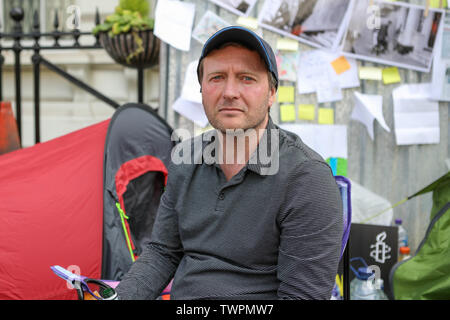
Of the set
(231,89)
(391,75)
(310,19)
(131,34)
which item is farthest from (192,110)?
(231,89)

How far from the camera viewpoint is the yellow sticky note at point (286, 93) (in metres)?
2.67

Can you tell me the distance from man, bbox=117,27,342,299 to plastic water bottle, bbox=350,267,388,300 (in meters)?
1.10

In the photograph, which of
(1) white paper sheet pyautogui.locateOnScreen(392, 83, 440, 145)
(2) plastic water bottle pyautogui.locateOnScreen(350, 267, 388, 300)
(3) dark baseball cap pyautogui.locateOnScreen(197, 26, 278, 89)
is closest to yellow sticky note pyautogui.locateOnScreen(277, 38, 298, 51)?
(1) white paper sheet pyautogui.locateOnScreen(392, 83, 440, 145)

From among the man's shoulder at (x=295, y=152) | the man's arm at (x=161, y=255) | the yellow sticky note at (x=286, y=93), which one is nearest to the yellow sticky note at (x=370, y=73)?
the yellow sticky note at (x=286, y=93)

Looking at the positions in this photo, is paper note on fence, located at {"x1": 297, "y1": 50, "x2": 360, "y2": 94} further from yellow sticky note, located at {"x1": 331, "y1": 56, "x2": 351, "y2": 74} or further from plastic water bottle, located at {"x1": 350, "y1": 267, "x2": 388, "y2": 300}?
plastic water bottle, located at {"x1": 350, "y1": 267, "x2": 388, "y2": 300}

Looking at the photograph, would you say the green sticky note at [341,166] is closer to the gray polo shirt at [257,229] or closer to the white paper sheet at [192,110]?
the white paper sheet at [192,110]

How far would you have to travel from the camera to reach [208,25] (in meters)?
2.62

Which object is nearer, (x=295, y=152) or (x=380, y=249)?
(x=295, y=152)

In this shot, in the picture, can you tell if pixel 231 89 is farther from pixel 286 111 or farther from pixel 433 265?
pixel 286 111

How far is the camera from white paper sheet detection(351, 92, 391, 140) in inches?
102

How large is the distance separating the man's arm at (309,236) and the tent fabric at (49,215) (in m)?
1.14

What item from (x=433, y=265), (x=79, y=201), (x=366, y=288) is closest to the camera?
(x=433, y=265)

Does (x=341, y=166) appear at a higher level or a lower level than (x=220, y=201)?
lower

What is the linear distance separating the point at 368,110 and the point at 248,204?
5.34 ft
